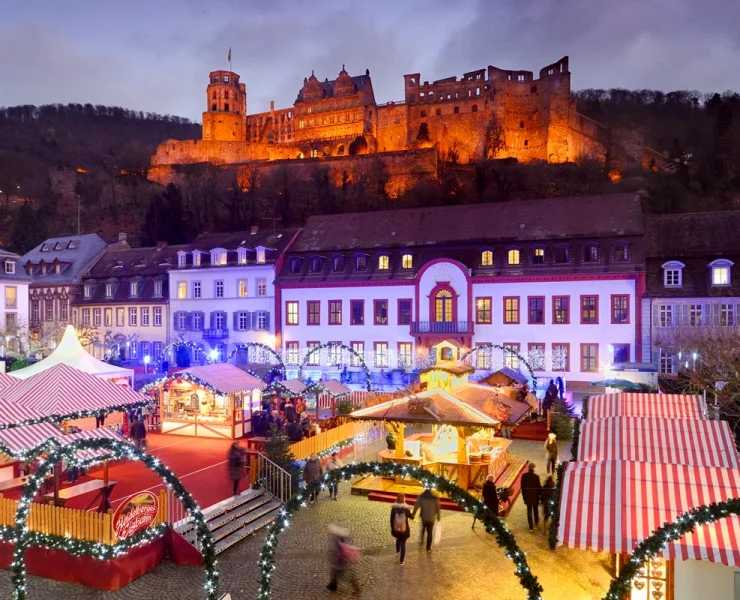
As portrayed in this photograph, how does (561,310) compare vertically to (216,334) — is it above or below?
above

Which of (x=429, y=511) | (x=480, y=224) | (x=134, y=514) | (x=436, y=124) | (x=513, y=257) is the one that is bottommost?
(x=429, y=511)

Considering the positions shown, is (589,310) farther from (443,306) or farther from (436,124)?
(436,124)

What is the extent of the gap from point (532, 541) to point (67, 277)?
155 ft

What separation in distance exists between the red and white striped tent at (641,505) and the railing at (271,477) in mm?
7899

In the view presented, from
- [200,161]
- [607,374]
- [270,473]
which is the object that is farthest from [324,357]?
[200,161]

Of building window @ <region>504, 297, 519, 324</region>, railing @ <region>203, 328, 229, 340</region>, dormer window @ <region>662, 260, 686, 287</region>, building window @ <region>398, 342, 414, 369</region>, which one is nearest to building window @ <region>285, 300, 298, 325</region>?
railing @ <region>203, 328, 229, 340</region>

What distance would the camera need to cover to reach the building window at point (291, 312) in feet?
133

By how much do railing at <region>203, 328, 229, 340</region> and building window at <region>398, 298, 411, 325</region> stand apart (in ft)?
41.2

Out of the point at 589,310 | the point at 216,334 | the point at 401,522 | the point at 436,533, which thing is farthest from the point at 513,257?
the point at 401,522

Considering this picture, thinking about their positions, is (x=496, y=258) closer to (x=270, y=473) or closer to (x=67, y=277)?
(x=270, y=473)

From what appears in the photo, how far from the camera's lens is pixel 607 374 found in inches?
1203

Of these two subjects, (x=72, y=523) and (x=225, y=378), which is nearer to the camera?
(x=72, y=523)

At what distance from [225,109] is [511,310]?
9084 centimetres

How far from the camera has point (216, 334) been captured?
42438 mm
